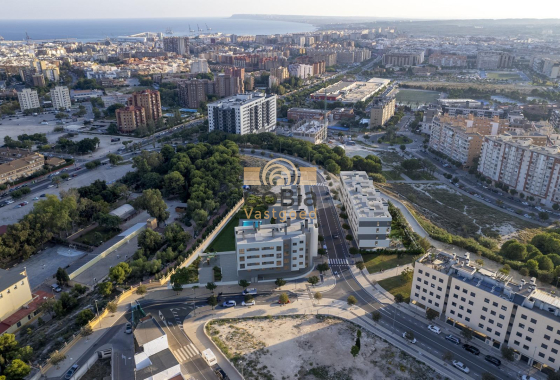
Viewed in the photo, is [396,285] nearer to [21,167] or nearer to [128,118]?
[21,167]

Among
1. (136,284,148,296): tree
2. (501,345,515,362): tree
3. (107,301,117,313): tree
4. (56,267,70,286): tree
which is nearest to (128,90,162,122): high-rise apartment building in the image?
(56,267,70,286): tree

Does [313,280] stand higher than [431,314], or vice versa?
[431,314]

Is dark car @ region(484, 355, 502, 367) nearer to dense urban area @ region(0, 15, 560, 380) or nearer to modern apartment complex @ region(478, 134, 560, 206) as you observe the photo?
dense urban area @ region(0, 15, 560, 380)

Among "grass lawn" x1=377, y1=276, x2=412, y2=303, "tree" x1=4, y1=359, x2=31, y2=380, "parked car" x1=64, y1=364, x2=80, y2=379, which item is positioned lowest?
"grass lawn" x1=377, y1=276, x2=412, y2=303

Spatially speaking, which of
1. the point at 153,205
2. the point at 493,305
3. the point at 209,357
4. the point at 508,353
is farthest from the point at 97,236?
the point at 508,353

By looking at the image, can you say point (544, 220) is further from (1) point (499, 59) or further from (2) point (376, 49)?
(2) point (376, 49)
